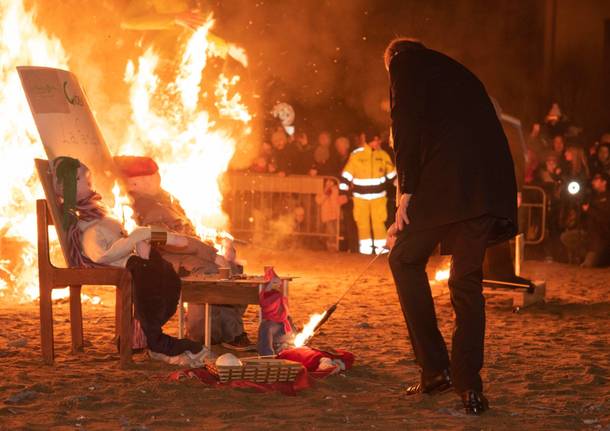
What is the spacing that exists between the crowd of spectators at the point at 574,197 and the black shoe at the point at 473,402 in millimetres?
7855

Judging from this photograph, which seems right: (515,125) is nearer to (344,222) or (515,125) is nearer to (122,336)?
(122,336)

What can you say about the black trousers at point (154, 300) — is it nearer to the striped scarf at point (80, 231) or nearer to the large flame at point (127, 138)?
the striped scarf at point (80, 231)

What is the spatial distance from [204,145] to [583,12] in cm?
1213

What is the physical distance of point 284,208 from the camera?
14.9m

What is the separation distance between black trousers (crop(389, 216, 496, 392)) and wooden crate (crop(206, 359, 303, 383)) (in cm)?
74

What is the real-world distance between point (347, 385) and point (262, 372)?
521mm

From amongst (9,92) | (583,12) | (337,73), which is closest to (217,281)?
(9,92)

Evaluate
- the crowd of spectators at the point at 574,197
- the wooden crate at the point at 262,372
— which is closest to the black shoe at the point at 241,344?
the wooden crate at the point at 262,372

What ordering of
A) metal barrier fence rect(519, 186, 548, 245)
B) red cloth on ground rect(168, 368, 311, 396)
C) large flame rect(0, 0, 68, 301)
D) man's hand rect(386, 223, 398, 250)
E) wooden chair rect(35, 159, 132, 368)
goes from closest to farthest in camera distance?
1. man's hand rect(386, 223, 398, 250)
2. red cloth on ground rect(168, 368, 311, 396)
3. wooden chair rect(35, 159, 132, 368)
4. large flame rect(0, 0, 68, 301)
5. metal barrier fence rect(519, 186, 548, 245)

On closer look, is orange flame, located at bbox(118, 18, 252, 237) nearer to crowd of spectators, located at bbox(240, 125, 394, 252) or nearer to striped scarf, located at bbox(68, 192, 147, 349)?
striped scarf, located at bbox(68, 192, 147, 349)

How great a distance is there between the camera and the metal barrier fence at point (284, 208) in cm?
1470

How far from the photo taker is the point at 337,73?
20125 mm

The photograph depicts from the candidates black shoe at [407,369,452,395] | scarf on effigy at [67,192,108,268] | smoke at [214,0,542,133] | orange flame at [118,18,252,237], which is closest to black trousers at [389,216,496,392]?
black shoe at [407,369,452,395]

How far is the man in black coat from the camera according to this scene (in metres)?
5.18
